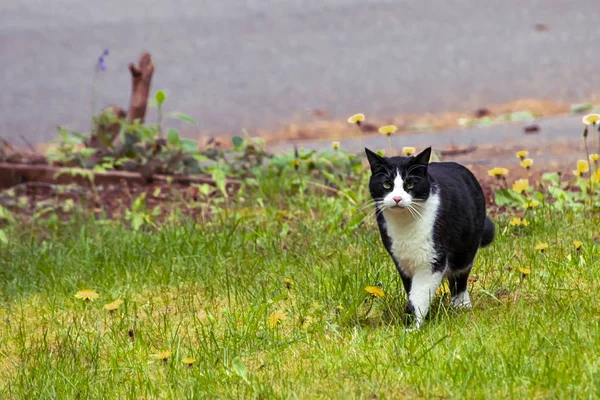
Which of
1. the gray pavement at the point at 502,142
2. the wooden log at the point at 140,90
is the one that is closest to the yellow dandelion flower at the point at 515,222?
the gray pavement at the point at 502,142

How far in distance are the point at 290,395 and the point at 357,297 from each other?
0.92 metres

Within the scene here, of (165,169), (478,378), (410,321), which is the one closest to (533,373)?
(478,378)

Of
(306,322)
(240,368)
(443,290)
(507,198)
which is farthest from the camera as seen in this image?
(507,198)

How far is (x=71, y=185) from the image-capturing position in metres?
7.29

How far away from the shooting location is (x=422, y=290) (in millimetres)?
3672

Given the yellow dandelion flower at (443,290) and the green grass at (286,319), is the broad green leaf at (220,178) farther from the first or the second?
the yellow dandelion flower at (443,290)

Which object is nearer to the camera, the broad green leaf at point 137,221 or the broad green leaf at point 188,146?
the broad green leaf at point 137,221

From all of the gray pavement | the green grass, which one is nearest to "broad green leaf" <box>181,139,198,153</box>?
the gray pavement

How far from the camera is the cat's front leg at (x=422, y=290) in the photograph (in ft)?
12.0

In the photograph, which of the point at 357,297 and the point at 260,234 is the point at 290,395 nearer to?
the point at 357,297

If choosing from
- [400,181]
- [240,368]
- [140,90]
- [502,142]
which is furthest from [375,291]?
[502,142]

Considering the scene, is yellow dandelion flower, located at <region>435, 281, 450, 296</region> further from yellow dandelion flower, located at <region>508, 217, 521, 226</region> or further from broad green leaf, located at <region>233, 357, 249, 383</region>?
broad green leaf, located at <region>233, 357, 249, 383</region>

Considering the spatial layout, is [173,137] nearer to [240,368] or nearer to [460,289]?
[460,289]

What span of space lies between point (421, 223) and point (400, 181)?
0.18m
